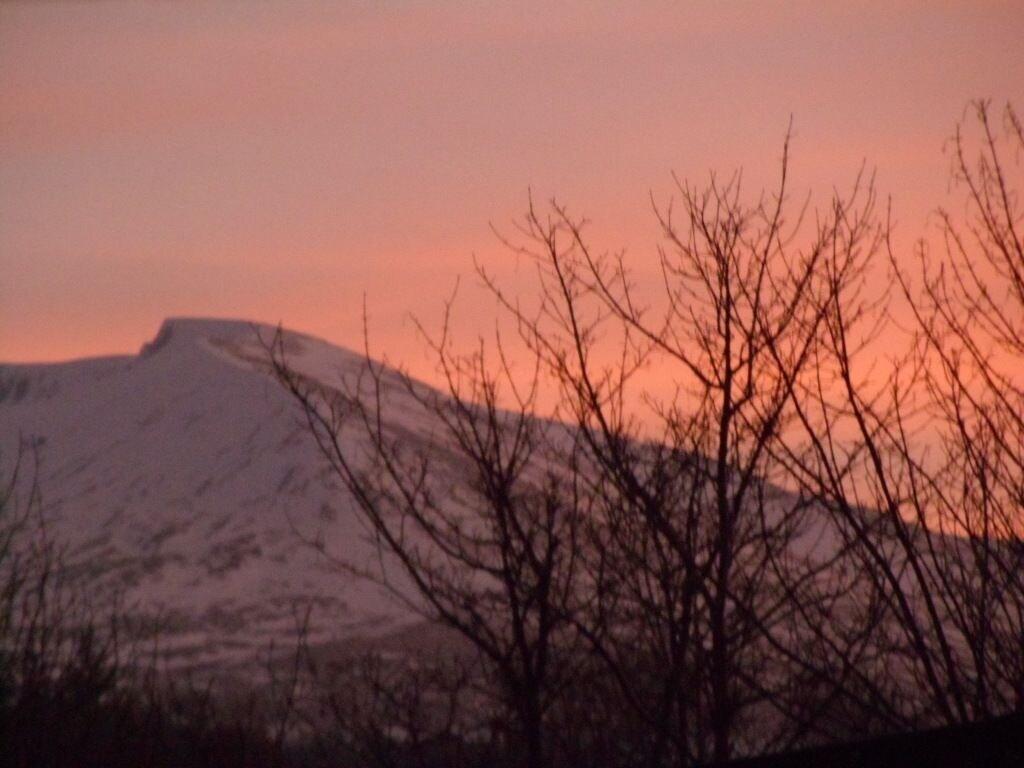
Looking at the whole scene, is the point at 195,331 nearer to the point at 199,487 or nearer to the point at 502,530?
the point at 199,487

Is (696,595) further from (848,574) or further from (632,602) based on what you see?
(848,574)

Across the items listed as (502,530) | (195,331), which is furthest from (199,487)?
(502,530)

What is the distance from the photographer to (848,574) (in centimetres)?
755

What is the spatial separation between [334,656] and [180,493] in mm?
13612

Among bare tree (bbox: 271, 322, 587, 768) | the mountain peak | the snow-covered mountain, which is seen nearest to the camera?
bare tree (bbox: 271, 322, 587, 768)

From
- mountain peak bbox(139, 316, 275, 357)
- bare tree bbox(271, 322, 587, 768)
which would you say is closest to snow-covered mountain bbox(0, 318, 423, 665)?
mountain peak bbox(139, 316, 275, 357)

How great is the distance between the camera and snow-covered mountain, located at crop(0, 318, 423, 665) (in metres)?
29.2

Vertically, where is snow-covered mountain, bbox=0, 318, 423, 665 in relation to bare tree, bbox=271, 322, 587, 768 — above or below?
above

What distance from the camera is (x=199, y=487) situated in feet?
126

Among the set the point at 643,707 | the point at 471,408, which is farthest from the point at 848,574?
the point at 471,408

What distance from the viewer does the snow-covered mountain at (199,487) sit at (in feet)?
95.7

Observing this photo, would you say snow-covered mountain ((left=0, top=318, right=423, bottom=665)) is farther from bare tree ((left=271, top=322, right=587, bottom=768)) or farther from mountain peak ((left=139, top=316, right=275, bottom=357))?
bare tree ((left=271, top=322, right=587, bottom=768))

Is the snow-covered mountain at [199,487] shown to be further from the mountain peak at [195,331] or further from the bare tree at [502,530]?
the bare tree at [502,530]

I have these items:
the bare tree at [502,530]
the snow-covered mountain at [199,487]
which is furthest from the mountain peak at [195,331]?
the bare tree at [502,530]
